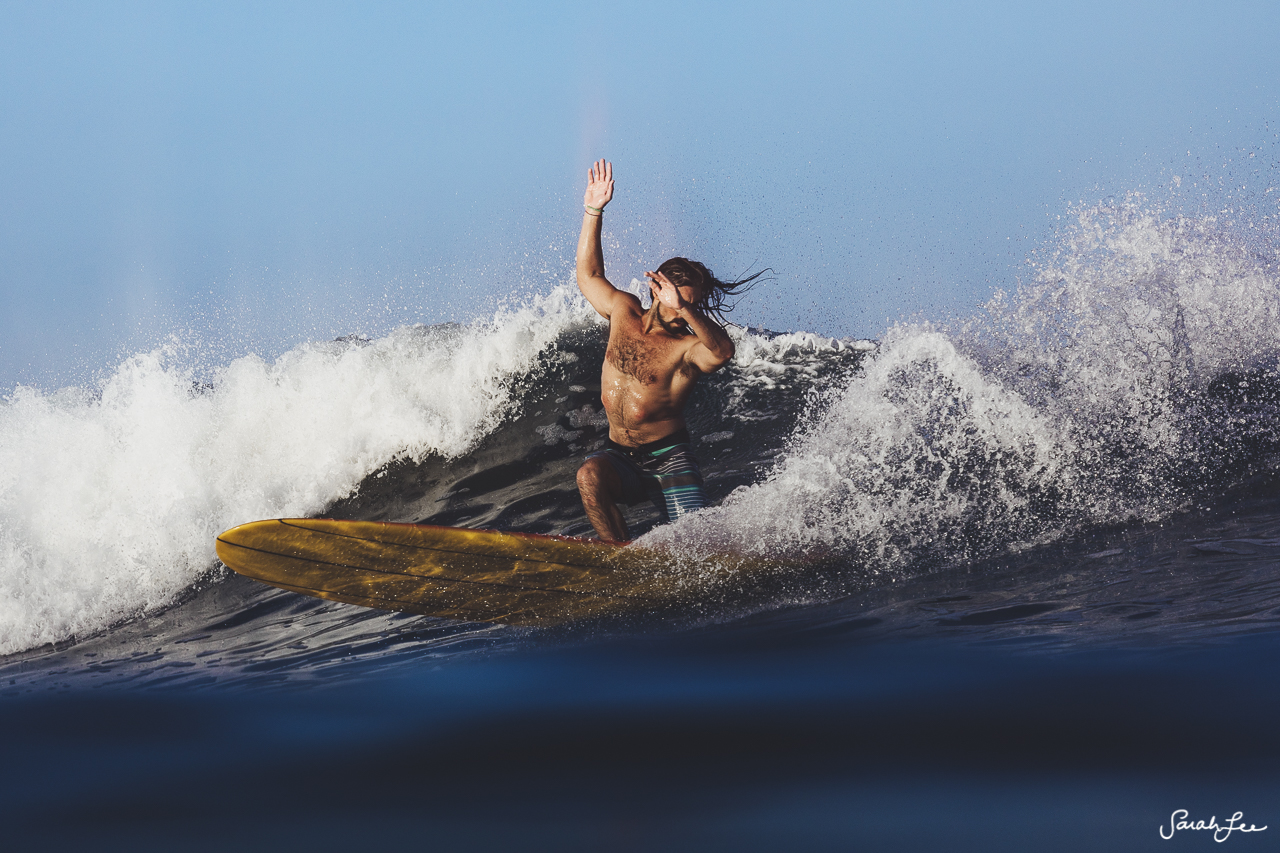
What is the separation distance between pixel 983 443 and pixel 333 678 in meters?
4.42

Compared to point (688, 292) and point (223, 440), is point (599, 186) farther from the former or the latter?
point (223, 440)

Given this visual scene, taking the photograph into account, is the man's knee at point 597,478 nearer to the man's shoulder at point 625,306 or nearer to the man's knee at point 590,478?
the man's knee at point 590,478

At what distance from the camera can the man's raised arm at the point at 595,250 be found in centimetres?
473

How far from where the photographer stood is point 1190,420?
6336 mm

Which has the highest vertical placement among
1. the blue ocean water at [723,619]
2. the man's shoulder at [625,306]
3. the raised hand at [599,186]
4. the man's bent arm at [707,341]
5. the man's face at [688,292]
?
the raised hand at [599,186]

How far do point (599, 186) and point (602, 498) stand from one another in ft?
5.70

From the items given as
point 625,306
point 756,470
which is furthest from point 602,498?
point 756,470

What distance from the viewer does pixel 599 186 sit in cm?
477

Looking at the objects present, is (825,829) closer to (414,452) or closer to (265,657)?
(265,657)

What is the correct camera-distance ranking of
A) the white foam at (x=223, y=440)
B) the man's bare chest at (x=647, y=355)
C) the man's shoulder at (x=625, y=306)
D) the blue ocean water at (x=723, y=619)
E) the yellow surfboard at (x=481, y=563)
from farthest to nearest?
the white foam at (x=223, y=440) → the man's shoulder at (x=625, y=306) → the man's bare chest at (x=647, y=355) → the yellow surfboard at (x=481, y=563) → the blue ocean water at (x=723, y=619)

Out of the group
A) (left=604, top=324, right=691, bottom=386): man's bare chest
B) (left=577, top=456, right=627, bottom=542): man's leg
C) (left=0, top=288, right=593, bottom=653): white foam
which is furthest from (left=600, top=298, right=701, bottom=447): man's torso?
(left=0, top=288, right=593, bottom=653): white foam

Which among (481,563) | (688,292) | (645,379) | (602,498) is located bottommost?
(481,563)

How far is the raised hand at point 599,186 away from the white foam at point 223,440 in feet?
13.1

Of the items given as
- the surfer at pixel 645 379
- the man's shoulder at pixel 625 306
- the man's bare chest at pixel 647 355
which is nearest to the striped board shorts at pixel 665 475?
the surfer at pixel 645 379
